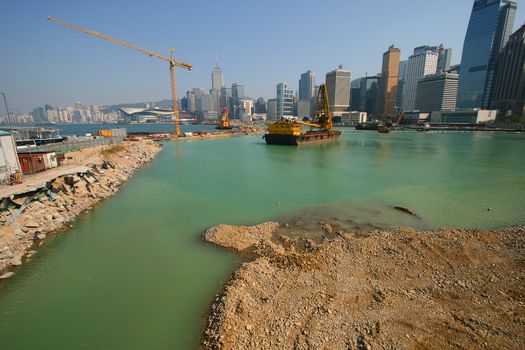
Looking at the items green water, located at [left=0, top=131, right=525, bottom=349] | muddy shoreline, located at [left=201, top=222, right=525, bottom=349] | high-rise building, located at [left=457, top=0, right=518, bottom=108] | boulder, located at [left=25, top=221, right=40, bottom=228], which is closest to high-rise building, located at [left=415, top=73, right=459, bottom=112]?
high-rise building, located at [left=457, top=0, right=518, bottom=108]

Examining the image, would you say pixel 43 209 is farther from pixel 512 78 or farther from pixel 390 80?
pixel 390 80

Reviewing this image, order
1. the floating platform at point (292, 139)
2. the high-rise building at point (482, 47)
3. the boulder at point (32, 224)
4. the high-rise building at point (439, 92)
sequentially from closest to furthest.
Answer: the boulder at point (32, 224) < the floating platform at point (292, 139) < the high-rise building at point (482, 47) < the high-rise building at point (439, 92)

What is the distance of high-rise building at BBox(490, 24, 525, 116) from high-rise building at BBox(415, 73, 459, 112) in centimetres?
2271

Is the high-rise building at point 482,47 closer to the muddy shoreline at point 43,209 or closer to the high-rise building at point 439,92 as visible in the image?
the high-rise building at point 439,92

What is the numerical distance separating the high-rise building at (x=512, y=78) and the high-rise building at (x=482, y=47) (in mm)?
15368

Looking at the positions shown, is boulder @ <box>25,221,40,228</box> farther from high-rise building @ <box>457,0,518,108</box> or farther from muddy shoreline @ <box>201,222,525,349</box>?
high-rise building @ <box>457,0,518,108</box>

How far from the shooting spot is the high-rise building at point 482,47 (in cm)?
15025

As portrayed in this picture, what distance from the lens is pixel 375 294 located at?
22.6ft

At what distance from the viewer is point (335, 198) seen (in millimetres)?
17203

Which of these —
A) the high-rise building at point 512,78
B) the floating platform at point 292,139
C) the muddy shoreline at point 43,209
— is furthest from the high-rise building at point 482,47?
the muddy shoreline at point 43,209

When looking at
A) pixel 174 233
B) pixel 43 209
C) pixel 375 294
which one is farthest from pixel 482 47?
pixel 43 209

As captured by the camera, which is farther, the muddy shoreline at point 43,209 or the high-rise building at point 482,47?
the high-rise building at point 482,47

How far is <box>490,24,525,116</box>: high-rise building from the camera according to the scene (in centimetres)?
12081

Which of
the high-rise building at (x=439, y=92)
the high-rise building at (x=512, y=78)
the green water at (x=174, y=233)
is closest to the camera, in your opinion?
the green water at (x=174, y=233)
